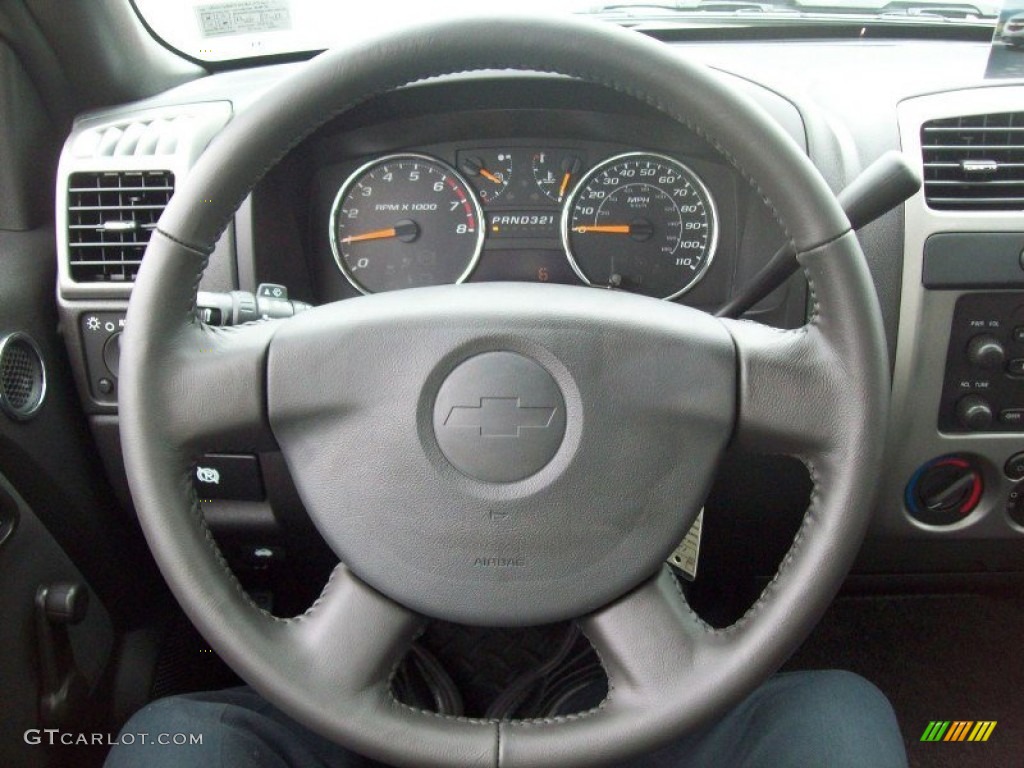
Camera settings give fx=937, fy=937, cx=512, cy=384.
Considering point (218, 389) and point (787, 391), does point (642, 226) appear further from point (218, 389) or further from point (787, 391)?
point (218, 389)

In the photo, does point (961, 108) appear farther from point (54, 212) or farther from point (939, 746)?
point (54, 212)

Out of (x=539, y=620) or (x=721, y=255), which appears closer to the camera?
(x=539, y=620)

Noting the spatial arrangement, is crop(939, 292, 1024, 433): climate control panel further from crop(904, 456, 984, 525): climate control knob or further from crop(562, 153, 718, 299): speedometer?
crop(562, 153, 718, 299): speedometer

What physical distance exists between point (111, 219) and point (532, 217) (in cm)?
56

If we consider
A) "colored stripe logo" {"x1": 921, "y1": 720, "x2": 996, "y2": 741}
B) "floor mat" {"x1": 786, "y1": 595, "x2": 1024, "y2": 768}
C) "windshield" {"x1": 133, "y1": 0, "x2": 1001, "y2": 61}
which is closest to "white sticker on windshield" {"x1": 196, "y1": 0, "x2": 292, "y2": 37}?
"windshield" {"x1": 133, "y1": 0, "x2": 1001, "y2": 61}

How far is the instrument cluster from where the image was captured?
130cm

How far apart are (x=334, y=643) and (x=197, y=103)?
0.84 metres

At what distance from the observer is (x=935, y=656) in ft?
5.93

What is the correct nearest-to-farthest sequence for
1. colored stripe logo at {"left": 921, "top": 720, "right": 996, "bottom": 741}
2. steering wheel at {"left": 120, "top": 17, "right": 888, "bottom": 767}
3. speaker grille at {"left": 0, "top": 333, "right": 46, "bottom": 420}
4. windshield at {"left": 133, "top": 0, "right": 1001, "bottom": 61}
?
steering wheel at {"left": 120, "top": 17, "right": 888, "bottom": 767} → speaker grille at {"left": 0, "top": 333, "right": 46, "bottom": 420} → windshield at {"left": 133, "top": 0, "right": 1001, "bottom": 61} → colored stripe logo at {"left": 921, "top": 720, "right": 996, "bottom": 741}

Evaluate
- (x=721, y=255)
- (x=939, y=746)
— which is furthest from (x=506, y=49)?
(x=939, y=746)

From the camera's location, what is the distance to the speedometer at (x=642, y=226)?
4.23ft

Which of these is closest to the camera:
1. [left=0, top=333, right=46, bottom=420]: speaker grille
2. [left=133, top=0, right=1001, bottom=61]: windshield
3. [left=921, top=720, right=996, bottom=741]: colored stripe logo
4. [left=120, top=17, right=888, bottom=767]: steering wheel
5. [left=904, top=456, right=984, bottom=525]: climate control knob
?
[left=120, top=17, right=888, bottom=767]: steering wheel

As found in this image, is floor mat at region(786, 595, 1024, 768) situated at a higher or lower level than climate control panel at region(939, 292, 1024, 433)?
lower

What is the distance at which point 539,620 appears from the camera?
2.68 ft
